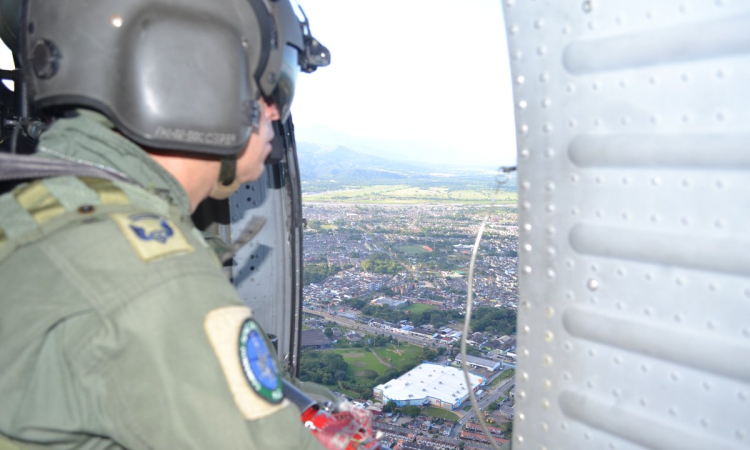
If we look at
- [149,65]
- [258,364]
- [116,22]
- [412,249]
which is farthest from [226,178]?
[412,249]

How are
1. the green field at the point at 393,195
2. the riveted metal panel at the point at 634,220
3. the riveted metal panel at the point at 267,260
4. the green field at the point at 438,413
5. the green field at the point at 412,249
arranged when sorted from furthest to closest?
1. the green field at the point at 393,195
2. the green field at the point at 412,249
3. the green field at the point at 438,413
4. the riveted metal panel at the point at 267,260
5. the riveted metal panel at the point at 634,220

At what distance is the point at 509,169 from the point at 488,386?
4.24 metres

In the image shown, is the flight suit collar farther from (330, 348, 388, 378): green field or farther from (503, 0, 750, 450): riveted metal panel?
(330, 348, 388, 378): green field

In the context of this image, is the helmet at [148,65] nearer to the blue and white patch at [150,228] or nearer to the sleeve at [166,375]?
the blue and white patch at [150,228]

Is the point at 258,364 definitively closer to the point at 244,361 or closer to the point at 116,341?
the point at 244,361

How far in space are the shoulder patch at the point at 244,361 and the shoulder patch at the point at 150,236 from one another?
0.15m

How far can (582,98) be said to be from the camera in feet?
4.36

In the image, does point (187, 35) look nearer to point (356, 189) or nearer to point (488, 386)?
point (488, 386)

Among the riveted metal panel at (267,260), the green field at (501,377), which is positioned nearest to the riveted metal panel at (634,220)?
the riveted metal panel at (267,260)

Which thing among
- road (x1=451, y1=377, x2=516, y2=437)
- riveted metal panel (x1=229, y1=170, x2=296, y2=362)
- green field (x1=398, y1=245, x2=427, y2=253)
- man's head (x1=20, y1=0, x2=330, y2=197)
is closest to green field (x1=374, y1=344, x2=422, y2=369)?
road (x1=451, y1=377, x2=516, y2=437)

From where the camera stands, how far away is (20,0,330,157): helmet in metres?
1.34

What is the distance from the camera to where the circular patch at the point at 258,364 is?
1014 mm

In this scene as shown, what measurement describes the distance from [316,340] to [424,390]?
1846 mm

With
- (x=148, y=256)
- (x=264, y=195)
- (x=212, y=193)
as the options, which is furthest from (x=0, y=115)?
(x=148, y=256)
